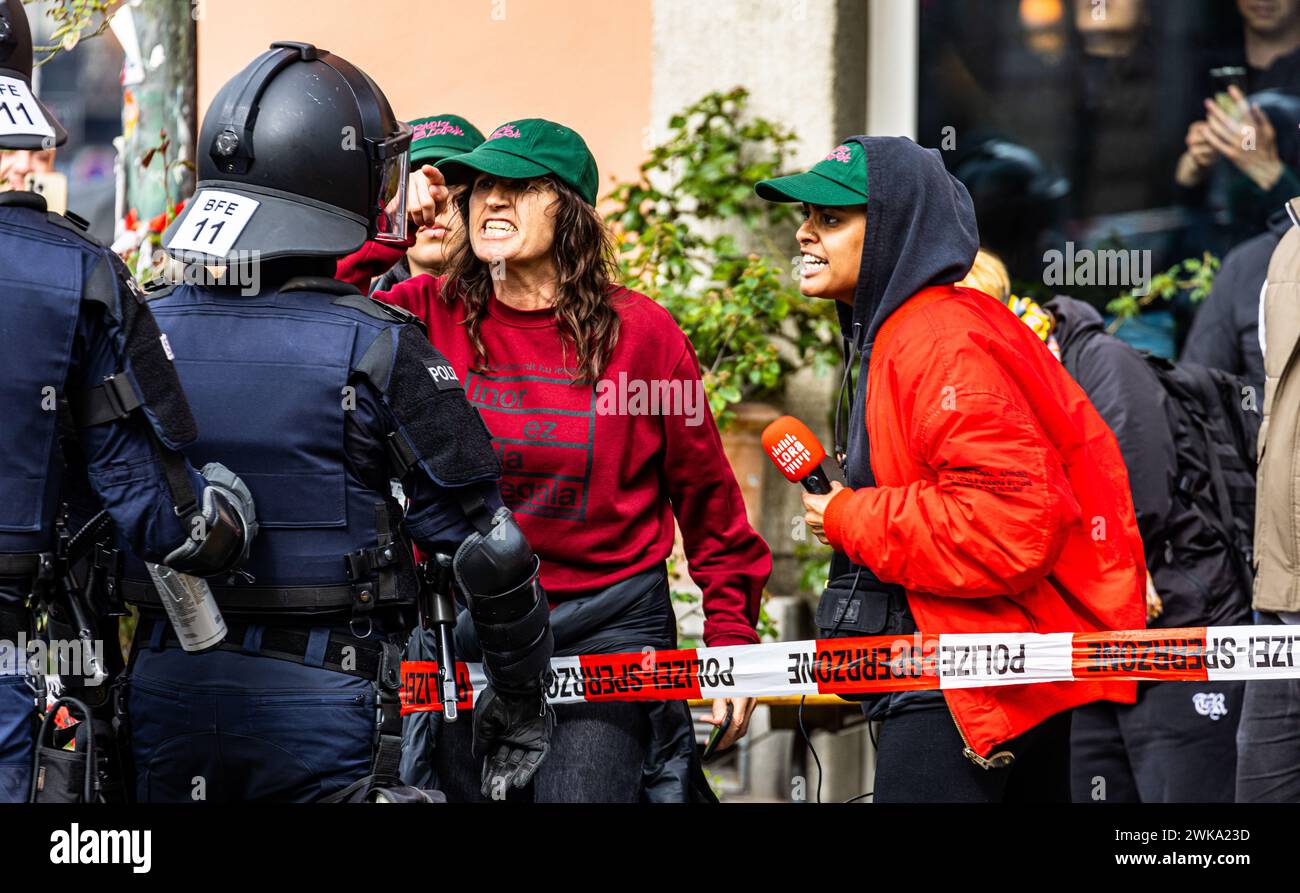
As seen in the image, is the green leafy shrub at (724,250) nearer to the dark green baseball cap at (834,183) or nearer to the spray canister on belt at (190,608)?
the dark green baseball cap at (834,183)

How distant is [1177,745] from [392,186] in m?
3.10

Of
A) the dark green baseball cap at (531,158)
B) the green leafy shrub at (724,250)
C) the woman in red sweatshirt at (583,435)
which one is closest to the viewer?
the woman in red sweatshirt at (583,435)

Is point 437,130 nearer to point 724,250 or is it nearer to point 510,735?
point 724,250

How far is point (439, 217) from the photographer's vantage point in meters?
4.36

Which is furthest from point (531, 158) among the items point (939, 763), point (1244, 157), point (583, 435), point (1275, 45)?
point (1275, 45)

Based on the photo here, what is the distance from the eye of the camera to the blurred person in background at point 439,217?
4.42 meters

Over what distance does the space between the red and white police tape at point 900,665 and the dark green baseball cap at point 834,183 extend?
3.12ft

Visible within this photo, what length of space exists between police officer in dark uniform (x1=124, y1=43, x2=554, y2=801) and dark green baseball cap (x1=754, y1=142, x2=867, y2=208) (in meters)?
0.94

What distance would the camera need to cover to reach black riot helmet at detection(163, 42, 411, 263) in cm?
305

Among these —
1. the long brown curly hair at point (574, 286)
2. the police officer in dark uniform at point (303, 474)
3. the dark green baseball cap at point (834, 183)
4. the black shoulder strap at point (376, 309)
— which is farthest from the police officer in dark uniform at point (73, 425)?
the dark green baseball cap at point (834, 183)

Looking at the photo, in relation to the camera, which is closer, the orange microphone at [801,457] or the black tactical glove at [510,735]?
the black tactical glove at [510,735]

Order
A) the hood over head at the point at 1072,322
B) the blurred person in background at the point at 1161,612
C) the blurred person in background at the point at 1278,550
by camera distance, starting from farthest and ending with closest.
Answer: the hood over head at the point at 1072,322 < the blurred person in background at the point at 1161,612 < the blurred person in background at the point at 1278,550

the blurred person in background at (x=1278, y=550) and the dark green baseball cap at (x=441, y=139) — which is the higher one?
the dark green baseball cap at (x=441, y=139)

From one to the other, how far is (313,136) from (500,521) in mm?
805
